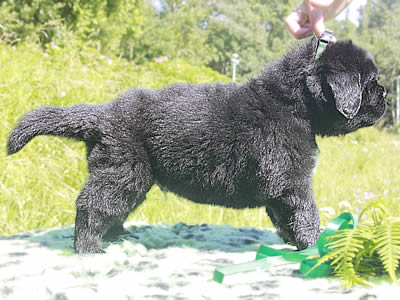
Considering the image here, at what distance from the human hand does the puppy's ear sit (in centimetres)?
26

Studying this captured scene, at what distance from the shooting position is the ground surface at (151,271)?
156cm

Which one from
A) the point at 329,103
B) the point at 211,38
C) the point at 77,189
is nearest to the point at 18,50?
the point at 77,189

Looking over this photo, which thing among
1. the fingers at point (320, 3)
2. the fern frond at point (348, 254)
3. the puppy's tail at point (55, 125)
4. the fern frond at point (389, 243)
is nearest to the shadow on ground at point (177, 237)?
the puppy's tail at point (55, 125)

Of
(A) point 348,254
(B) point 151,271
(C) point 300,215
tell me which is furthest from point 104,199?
(A) point 348,254

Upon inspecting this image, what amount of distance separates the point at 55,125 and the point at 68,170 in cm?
173

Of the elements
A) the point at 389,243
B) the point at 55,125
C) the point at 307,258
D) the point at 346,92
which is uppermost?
the point at 346,92

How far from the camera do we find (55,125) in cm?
203

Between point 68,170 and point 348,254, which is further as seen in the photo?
point 68,170

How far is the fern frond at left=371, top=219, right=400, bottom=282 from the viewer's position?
1416 mm

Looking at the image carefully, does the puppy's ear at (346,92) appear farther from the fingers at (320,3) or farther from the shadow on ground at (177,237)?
the shadow on ground at (177,237)

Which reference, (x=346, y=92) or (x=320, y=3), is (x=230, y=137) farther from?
(x=320, y=3)

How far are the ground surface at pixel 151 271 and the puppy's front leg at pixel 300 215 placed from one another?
18cm

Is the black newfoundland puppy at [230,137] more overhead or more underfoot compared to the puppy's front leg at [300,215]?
more overhead

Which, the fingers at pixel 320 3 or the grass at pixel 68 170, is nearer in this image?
the fingers at pixel 320 3
